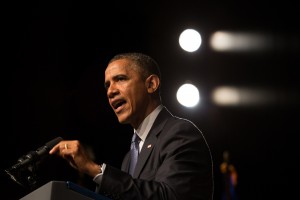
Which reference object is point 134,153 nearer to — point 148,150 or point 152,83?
point 148,150

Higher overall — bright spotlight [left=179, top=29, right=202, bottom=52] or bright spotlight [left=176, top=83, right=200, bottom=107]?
bright spotlight [left=179, top=29, right=202, bottom=52]

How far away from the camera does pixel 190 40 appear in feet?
17.1

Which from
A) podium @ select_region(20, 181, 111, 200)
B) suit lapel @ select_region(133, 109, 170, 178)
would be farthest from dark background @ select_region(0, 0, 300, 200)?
podium @ select_region(20, 181, 111, 200)

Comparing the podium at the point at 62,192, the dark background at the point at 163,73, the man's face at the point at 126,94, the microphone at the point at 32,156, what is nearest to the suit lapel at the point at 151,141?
the man's face at the point at 126,94

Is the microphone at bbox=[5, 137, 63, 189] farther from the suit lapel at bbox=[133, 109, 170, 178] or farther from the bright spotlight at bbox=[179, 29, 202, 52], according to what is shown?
the bright spotlight at bbox=[179, 29, 202, 52]

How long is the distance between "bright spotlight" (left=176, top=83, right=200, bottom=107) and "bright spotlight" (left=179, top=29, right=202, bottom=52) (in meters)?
0.40

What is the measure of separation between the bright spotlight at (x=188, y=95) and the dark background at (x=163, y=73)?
0.23 feet

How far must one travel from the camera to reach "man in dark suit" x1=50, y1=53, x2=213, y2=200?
5.80 feet

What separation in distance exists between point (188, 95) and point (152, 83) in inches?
111

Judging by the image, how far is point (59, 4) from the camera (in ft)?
15.1

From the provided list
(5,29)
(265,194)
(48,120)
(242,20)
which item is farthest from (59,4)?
(265,194)

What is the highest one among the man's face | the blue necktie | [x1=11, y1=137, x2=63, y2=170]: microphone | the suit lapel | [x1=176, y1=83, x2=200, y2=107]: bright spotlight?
the man's face

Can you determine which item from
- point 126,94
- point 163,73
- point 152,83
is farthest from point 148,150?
point 163,73

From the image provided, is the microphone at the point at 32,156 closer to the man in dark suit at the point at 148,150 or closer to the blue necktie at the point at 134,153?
the man in dark suit at the point at 148,150
